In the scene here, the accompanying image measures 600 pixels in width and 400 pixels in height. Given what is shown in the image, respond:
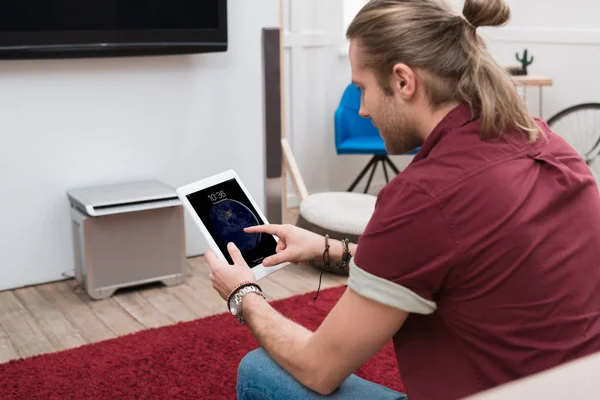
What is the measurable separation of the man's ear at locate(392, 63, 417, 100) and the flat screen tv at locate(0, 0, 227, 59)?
2.13 meters

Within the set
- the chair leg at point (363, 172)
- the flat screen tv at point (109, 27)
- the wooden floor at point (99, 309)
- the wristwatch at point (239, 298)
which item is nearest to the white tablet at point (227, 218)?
the wristwatch at point (239, 298)

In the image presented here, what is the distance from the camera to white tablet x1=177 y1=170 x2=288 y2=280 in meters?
1.73

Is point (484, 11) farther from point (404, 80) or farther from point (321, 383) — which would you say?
point (321, 383)

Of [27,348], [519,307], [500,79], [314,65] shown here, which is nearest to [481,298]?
[519,307]

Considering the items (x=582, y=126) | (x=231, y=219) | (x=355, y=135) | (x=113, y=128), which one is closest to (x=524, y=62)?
(x=582, y=126)

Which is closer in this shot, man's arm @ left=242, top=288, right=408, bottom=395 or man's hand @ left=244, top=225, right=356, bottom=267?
man's arm @ left=242, top=288, right=408, bottom=395

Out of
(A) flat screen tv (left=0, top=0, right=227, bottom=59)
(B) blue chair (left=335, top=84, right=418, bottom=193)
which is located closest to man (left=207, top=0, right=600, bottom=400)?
(A) flat screen tv (left=0, top=0, right=227, bottom=59)

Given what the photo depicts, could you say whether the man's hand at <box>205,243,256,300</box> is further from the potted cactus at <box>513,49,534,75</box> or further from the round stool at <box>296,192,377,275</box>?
the potted cactus at <box>513,49,534,75</box>

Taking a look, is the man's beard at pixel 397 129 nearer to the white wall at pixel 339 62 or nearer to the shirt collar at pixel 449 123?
the shirt collar at pixel 449 123

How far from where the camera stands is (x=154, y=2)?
10.6ft

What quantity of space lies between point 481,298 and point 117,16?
2.39m

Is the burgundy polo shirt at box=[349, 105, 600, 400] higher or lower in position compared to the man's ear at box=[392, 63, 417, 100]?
lower

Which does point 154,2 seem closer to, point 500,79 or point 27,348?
point 27,348

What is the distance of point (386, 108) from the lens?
4.33 ft
